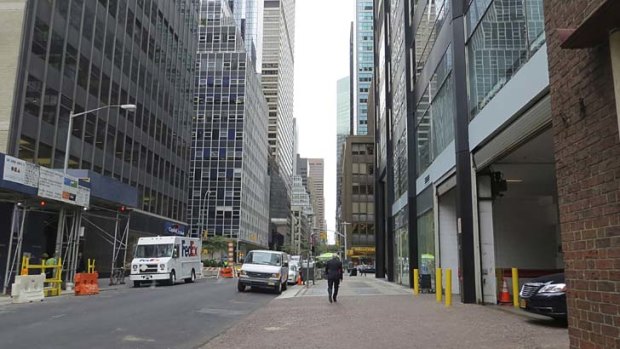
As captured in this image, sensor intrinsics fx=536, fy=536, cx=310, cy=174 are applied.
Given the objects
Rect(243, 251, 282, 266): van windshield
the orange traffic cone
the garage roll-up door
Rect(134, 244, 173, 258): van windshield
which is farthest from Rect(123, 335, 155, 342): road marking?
Rect(134, 244, 173, 258): van windshield

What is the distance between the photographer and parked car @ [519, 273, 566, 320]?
34.4 ft

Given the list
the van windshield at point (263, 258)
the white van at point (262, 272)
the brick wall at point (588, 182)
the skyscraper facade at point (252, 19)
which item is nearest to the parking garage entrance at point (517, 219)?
the brick wall at point (588, 182)

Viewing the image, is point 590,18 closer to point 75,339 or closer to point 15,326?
point 75,339

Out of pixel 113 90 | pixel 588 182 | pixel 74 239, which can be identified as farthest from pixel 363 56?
pixel 588 182

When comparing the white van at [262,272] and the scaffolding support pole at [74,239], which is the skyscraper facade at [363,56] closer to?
the white van at [262,272]

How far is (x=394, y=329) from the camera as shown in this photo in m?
10.8

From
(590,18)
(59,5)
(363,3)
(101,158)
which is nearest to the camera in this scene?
(590,18)

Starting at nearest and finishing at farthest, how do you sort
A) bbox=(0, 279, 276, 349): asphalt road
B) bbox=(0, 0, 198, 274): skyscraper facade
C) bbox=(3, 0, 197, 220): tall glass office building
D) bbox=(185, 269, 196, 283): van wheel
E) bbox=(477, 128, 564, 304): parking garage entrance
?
1. bbox=(0, 279, 276, 349): asphalt road
2. bbox=(477, 128, 564, 304): parking garage entrance
3. bbox=(0, 0, 198, 274): skyscraper facade
4. bbox=(3, 0, 197, 220): tall glass office building
5. bbox=(185, 269, 196, 283): van wheel

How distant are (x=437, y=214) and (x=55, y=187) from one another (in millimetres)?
16133

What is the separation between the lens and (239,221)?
92.3 meters

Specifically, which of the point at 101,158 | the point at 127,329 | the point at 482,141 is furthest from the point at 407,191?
the point at 101,158

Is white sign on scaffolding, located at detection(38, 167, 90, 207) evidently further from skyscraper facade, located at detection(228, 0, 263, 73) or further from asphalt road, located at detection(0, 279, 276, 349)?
skyscraper facade, located at detection(228, 0, 263, 73)

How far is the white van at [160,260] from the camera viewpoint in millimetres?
29078

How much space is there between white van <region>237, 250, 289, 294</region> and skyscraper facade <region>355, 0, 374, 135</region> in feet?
312
